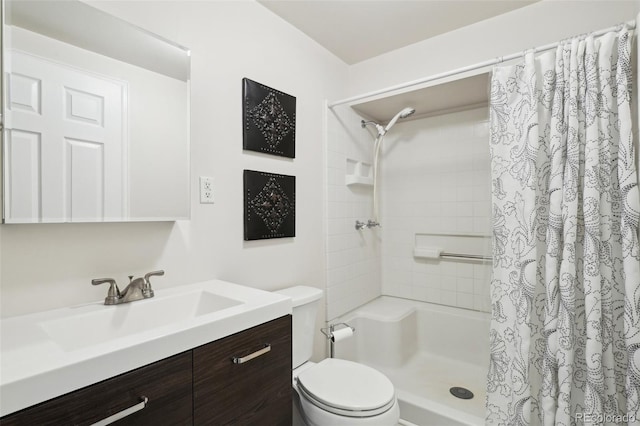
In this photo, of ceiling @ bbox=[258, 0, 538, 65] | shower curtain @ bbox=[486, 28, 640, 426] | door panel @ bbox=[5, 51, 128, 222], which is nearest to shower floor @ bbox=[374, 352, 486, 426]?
shower curtain @ bbox=[486, 28, 640, 426]

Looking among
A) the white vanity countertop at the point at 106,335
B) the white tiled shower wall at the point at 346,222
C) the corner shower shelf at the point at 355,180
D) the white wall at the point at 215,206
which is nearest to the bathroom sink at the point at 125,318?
the white vanity countertop at the point at 106,335

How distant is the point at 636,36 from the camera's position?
1.23 m

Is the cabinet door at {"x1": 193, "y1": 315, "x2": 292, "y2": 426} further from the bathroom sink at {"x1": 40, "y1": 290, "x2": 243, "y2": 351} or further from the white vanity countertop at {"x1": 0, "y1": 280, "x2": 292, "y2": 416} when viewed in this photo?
the bathroom sink at {"x1": 40, "y1": 290, "x2": 243, "y2": 351}

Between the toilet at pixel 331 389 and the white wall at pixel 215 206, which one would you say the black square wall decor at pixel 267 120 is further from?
the toilet at pixel 331 389

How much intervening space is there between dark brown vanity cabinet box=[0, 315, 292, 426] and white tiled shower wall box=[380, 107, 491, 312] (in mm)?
1742

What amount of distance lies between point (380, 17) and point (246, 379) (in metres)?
1.99

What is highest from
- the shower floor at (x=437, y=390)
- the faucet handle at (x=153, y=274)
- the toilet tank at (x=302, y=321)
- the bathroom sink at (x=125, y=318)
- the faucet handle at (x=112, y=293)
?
the faucet handle at (x=153, y=274)

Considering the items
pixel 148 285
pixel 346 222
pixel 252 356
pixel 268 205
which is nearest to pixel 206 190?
pixel 268 205

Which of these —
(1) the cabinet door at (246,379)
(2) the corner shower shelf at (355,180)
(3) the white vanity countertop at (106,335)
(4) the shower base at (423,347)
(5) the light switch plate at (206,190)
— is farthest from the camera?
(2) the corner shower shelf at (355,180)

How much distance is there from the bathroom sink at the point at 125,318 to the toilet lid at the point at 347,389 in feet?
1.91

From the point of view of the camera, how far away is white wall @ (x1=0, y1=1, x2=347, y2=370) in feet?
3.32

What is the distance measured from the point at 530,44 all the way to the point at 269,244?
1858 mm

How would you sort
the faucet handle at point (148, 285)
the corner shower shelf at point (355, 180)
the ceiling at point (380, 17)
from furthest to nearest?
the corner shower shelf at point (355, 180), the ceiling at point (380, 17), the faucet handle at point (148, 285)

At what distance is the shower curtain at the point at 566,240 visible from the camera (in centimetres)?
120
